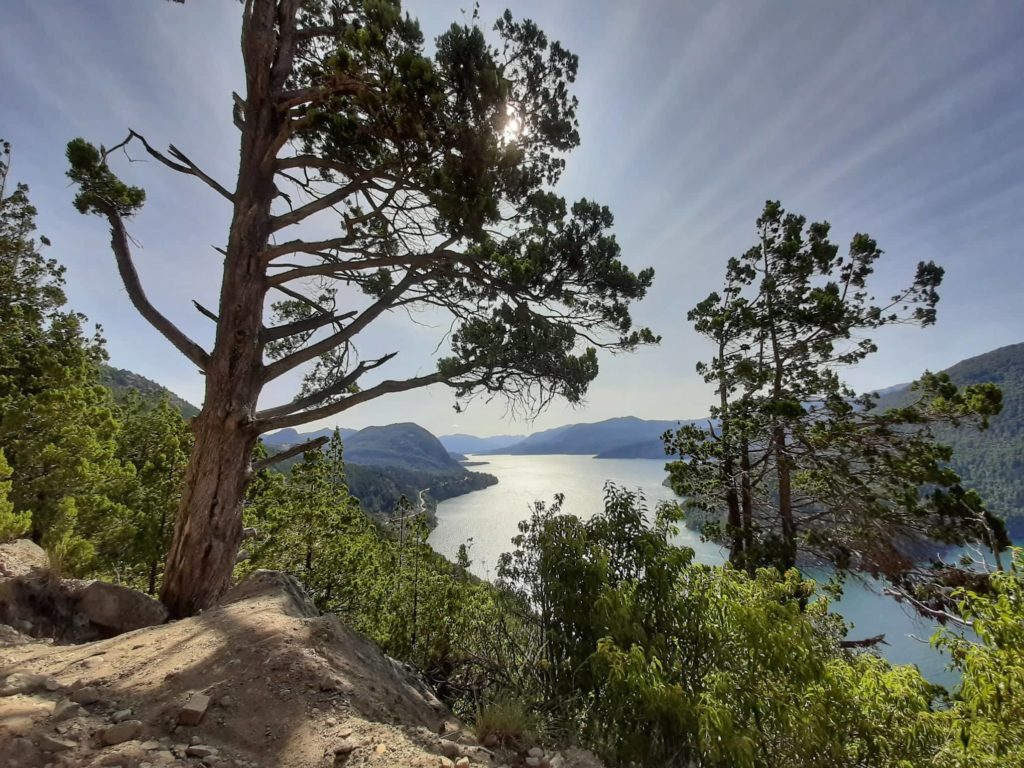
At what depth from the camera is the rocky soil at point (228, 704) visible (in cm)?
200

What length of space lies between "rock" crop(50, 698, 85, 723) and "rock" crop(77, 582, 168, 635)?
233 cm

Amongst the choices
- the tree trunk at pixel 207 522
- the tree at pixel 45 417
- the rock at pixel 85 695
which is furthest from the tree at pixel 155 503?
the rock at pixel 85 695

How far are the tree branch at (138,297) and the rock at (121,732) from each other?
3.78 metres

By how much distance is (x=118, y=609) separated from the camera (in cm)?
432

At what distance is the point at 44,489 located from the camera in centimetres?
858

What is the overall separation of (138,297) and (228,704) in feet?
15.0

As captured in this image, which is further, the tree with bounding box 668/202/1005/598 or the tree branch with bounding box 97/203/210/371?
the tree with bounding box 668/202/1005/598

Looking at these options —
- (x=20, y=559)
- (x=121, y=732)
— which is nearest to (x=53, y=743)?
(x=121, y=732)

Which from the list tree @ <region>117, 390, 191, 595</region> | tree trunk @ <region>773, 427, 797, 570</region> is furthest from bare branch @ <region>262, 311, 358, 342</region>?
tree trunk @ <region>773, 427, 797, 570</region>

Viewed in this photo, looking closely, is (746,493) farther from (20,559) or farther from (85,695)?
(20,559)

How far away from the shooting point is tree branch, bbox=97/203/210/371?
477 cm

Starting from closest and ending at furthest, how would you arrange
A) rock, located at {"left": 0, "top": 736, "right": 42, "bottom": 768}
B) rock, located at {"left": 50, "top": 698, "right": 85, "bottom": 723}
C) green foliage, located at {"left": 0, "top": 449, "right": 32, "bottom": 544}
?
rock, located at {"left": 0, "top": 736, "right": 42, "bottom": 768} < rock, located at {"left": 50, "top": 698, "right": 85, "bottom": 723} < green foliage, located at {"left": 0, "top": 449, "right": 32, "bottom": 544}

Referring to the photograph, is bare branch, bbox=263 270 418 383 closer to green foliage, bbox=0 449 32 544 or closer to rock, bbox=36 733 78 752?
rock, bbox=36 733 78 752

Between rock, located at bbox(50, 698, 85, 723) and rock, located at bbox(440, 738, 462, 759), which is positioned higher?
rock, located at bbox(50, 698, 85, 723)
